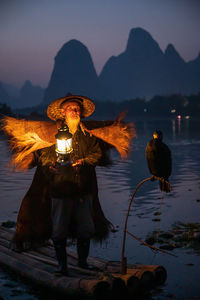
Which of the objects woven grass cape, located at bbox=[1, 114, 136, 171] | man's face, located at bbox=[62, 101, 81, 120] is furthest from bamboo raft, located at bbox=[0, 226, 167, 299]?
man's face, located at bbox=[62, 101, 81, 120]

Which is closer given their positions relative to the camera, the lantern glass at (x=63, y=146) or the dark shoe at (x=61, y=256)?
the lantern glass at (x=63, y=146)

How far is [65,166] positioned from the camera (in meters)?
5.40

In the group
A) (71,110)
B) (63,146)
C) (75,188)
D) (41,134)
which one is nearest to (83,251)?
(75,188)

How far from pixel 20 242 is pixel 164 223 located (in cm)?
468

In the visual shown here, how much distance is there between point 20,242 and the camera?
20.9 feet

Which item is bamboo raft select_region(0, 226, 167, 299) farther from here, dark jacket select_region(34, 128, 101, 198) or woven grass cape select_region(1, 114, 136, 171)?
woven grass cape select_region(1, 114, 136, 171)

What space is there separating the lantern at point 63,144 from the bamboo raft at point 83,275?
1630 millimetres

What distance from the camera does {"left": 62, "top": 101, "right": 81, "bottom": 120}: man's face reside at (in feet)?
18.8

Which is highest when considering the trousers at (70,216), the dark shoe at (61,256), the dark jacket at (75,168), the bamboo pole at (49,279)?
the dark jacket at (75,168)

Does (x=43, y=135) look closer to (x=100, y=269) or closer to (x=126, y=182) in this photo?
(x=100, y=269)

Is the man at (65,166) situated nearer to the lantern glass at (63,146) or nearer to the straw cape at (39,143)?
the straw cape at (39,143)

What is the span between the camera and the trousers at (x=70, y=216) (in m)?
5.54

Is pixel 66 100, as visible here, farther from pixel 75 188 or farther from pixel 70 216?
pixel 70 216

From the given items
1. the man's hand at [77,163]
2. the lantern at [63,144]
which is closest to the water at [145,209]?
the lantern at [63,144]
